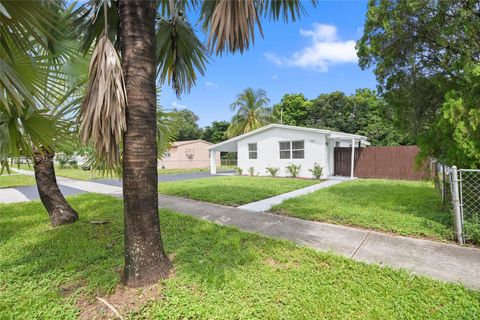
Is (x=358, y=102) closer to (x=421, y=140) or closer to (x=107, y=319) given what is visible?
(x=421, y=140)

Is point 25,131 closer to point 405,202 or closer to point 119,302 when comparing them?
point 119,302

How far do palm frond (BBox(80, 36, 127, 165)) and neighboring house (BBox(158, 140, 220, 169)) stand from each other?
84.6 ft

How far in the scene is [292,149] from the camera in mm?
14734

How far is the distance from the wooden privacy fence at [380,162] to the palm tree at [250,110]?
11743 mm

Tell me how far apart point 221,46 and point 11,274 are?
4.04 meters

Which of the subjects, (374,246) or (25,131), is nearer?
(25,131)

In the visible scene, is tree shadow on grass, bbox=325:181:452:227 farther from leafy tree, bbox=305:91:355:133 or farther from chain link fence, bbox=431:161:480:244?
leafy tree, bbox=305:91:355:133

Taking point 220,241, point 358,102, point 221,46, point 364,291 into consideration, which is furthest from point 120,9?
point 358,102

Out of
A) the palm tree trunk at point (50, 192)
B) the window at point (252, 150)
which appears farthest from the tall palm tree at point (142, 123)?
the window at point (252, 150)

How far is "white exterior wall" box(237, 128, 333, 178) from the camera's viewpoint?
1356 centimetres

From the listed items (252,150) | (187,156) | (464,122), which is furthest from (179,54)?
(187,156)

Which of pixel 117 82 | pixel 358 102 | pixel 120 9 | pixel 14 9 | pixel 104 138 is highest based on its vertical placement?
pixel 358 102

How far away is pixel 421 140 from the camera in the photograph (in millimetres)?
5418

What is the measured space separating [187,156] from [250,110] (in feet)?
34.7
